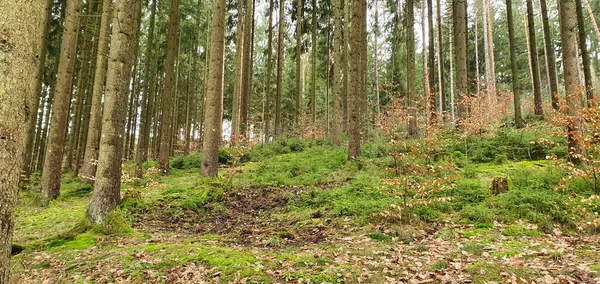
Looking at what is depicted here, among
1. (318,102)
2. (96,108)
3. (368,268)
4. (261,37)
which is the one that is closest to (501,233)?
(368,268)

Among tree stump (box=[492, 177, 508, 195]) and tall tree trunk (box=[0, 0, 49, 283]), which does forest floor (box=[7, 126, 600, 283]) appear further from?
tall tree trunk (box=[0, 0, 49, 283])

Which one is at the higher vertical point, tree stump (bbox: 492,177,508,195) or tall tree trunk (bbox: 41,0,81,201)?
tall tree trunk (bbox: 41,0,81,201)

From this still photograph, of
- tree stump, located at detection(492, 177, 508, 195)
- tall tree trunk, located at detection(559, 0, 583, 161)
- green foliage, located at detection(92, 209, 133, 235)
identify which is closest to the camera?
green foliage, located at detection(92, 209, 133, 235)

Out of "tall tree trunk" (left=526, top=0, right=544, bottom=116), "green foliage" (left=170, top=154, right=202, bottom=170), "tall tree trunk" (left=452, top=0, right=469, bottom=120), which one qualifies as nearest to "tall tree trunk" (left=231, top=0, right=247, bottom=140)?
"green foliage" (left=170, top=154, right=202, bottom=170)

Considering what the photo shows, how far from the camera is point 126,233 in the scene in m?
6.48

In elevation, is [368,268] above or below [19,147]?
below

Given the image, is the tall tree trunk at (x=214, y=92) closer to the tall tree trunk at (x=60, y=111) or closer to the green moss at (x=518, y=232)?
the tall tree trunk at (x=60, y=111)

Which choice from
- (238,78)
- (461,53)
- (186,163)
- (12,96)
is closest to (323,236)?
(12,96)

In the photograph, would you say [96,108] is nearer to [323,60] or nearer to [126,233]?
[126,233]

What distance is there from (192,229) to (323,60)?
21015 mm

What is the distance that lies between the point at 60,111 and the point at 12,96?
9.17 m

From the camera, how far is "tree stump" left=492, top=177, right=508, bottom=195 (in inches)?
285

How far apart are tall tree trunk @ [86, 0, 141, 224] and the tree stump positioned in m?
7.97

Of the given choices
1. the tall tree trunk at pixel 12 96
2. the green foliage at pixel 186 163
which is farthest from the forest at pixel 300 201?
the green foliage at pixel 186 163
